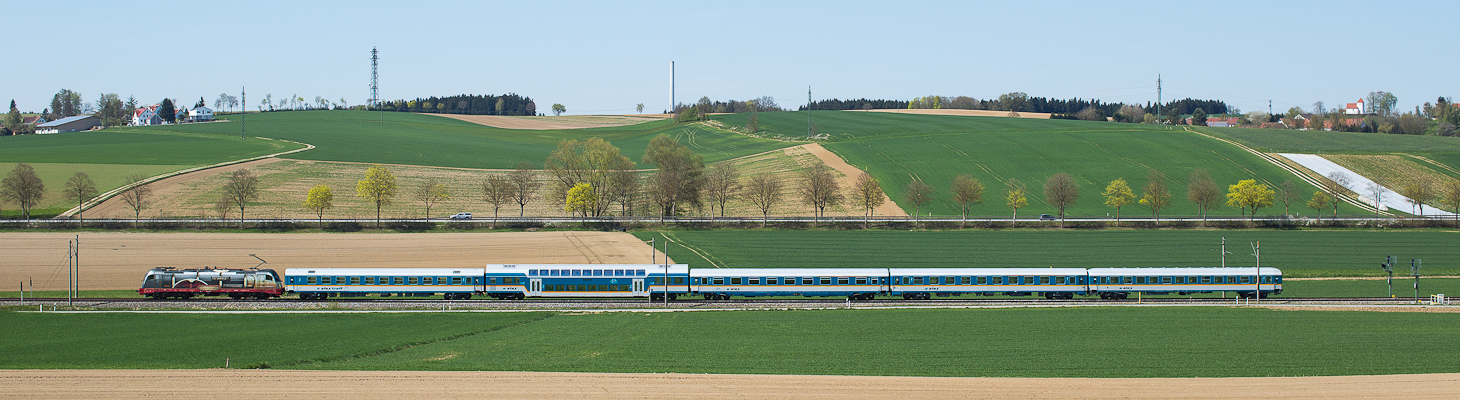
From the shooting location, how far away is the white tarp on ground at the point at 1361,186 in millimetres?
94312

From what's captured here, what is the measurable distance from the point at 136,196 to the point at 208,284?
1704 inches

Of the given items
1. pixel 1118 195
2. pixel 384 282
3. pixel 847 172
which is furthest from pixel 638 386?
pixel 847 172

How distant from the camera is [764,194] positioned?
95.1 m

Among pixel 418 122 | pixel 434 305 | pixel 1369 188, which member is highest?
pixel 418 122

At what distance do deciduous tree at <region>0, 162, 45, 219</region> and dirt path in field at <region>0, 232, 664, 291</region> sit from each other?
13203mm

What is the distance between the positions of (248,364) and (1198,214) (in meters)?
89.8

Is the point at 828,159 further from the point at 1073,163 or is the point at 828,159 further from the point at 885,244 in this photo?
the point at 885,244

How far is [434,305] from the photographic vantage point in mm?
49375

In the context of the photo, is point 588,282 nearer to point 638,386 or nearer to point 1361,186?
point 638,386

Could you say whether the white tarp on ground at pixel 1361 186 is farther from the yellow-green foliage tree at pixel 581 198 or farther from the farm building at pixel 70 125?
the farm building at pixel 70 125

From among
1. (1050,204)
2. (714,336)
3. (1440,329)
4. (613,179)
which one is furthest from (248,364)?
(1050,204)

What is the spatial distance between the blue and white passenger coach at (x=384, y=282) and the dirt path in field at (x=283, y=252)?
13.1 m

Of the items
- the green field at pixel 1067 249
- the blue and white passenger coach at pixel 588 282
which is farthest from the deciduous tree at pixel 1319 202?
the blue and white passenger coach at pixel 588 282

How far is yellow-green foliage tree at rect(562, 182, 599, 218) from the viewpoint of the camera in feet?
294
